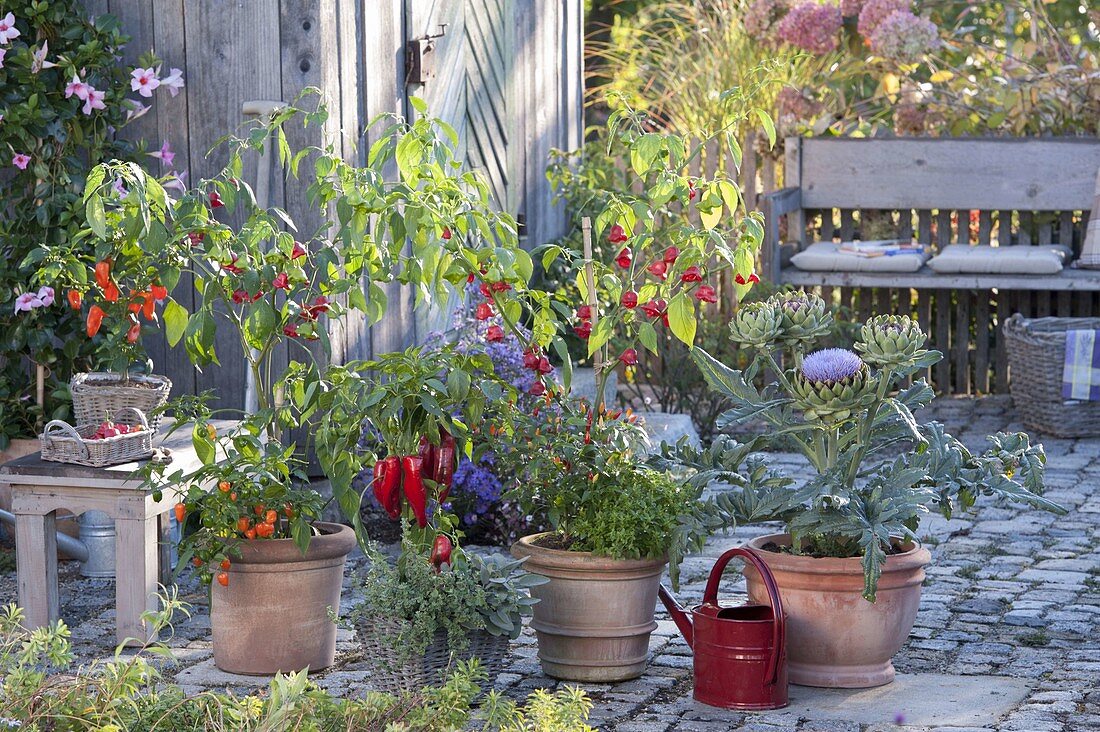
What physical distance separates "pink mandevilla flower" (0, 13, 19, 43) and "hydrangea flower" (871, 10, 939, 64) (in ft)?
17.0

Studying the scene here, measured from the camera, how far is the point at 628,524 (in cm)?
364

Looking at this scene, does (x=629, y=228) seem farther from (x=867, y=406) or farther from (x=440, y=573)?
(x=440, y=573)

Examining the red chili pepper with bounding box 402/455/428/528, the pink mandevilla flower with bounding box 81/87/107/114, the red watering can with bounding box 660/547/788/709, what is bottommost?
the red watering can with bounding box 660/547/788/709

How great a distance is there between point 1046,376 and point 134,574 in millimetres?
4660

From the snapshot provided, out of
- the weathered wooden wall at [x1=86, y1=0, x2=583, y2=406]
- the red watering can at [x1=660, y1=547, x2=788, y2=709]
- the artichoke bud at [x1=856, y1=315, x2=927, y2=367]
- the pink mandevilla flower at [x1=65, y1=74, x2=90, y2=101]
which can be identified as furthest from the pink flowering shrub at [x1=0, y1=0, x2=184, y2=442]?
the artichoke bud at [x1=856, y1=315, x2=927, y2=367]

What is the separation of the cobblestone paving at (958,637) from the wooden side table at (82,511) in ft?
0.51

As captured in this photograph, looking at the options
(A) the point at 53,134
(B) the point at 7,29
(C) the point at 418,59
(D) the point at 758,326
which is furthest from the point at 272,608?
(C) the point at 418,59

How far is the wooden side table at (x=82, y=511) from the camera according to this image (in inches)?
157

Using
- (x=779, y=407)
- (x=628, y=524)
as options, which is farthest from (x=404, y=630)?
(x=779, y=407)

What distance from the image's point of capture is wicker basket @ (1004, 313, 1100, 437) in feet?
23.1

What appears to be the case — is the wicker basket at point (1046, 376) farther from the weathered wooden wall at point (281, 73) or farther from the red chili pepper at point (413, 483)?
the red chili pepper at point (413, 483)

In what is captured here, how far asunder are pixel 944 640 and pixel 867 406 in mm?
928

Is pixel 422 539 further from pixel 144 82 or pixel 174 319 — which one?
pixel 144 82

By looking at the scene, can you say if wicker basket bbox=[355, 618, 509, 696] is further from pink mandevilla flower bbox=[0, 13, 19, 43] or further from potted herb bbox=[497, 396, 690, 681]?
pink mandevilla flower bbox=[0, 13, 19, 43]
